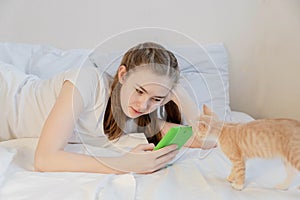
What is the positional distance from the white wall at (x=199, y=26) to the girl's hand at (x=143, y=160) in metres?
0.79

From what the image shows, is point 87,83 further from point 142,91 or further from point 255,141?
point 255,141

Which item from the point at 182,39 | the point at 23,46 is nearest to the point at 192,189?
the point at 182,39

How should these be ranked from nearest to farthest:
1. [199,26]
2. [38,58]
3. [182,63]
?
[182,63], [38,58], [199,26]

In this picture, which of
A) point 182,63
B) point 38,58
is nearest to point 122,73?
point 182,63

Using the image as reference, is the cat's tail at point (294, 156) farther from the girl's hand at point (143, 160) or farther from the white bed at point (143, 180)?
the girl's hand at point (143, 160)

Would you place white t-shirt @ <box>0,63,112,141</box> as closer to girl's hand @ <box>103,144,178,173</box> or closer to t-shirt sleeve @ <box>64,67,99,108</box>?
t-shirt sleeve @ <box>64,67,99,108</box>

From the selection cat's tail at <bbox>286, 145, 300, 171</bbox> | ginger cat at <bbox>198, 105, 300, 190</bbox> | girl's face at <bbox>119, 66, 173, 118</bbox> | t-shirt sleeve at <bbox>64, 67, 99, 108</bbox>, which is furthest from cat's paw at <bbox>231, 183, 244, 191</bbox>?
t-shirt sleeve at <bbox>64, 67, 99, 108</bbox>

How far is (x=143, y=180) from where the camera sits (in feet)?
3.20

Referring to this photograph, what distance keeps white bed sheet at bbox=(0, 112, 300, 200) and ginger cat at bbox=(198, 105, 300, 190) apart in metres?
0.04

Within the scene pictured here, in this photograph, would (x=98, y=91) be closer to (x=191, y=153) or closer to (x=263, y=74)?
(x=191, y=153)

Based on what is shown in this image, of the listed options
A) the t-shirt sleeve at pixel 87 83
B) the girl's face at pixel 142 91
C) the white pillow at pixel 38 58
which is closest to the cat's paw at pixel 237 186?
the girl's face at pixel 142 91

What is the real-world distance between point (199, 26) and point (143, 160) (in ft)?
2.79

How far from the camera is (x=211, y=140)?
102cm

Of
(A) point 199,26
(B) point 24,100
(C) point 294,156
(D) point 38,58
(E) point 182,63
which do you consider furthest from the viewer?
(A) point 199,26
